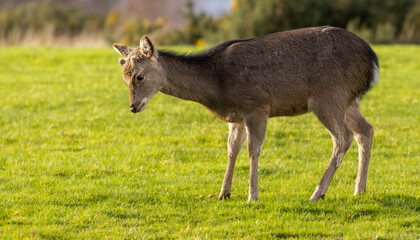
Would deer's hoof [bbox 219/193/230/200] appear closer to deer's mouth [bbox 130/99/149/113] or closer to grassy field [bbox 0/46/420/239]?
grassy field [bbox 0/46/420/239]

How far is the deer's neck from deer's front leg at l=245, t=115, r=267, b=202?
23.8 inches

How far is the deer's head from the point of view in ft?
27.8

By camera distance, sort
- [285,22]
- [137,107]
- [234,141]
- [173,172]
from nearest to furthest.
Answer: [137,107] → [234,141] → [173,172] → [285,22]

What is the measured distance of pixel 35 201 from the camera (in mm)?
8531

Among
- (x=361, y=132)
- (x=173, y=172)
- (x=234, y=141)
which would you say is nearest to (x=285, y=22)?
(x=173, y=172)

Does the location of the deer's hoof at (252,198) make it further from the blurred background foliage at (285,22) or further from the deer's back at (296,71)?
the blurred background foliage at (285,22)

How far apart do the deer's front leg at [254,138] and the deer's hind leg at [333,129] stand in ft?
2.50

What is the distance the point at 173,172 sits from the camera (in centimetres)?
1010

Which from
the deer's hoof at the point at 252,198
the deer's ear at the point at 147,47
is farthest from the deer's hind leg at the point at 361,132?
the deer's ear at the point at 147,47

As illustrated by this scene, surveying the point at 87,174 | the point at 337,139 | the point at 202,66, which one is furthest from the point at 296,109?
the point at 87,174

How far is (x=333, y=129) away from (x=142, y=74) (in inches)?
106

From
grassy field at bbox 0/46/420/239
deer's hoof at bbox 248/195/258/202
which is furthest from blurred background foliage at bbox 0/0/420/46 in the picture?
deer's hoof at bbox 248/195/258/202

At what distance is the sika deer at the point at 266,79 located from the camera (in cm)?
857

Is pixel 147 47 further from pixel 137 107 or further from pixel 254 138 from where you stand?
pixel 254 138
